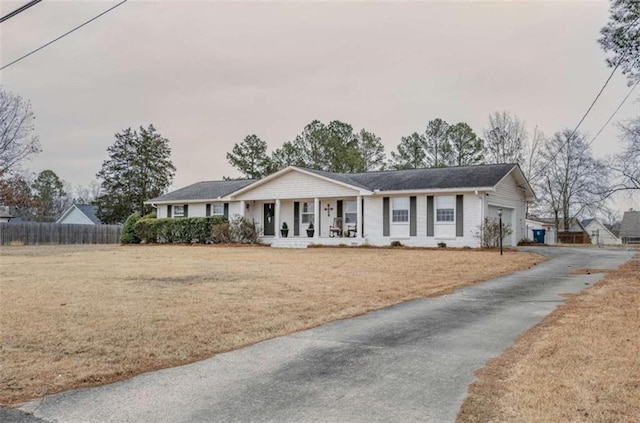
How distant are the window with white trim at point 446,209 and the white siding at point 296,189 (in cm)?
409

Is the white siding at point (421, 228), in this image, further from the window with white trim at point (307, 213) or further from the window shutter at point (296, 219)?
the window shutter at point (296, 219)

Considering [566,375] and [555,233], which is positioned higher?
[555,233]

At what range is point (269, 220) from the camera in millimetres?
28234

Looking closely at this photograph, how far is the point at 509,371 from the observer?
4.62 meters

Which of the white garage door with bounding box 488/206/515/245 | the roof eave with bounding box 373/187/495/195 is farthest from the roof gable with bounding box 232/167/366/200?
the white garage door with bounding box 488/206/515/245

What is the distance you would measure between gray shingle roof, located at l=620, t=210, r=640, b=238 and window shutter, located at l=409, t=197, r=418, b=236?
146 feet

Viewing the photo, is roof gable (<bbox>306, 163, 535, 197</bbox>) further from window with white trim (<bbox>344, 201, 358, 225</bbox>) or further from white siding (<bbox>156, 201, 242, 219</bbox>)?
white siding (<bbox>156, 201, 242, 219</bbox>)

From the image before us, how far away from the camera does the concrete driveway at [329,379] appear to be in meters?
Answer: 3.71

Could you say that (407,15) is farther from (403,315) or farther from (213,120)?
(213,120)

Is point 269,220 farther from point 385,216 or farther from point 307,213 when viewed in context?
point 385,216

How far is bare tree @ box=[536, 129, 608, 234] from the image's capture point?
40.6 m

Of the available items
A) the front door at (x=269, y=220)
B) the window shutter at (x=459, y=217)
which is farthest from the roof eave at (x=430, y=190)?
the front door at (x=269, y=220)

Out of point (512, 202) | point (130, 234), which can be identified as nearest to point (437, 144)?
point (512, 202)

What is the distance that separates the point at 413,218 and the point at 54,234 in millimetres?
25210
